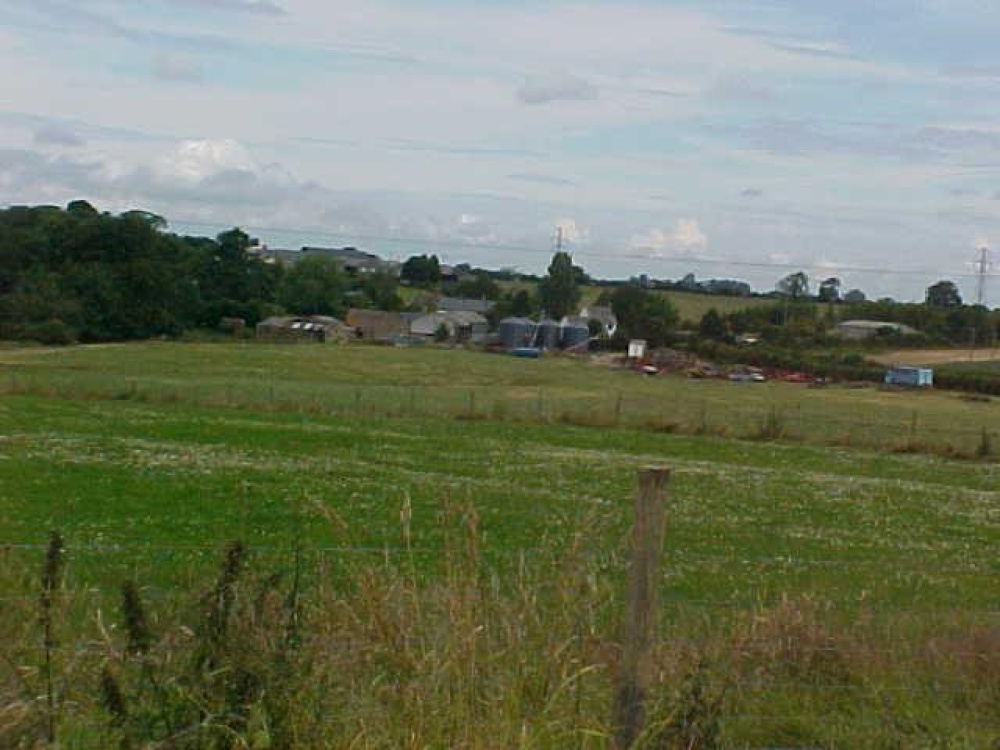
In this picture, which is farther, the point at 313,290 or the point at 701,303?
the point at 313,290

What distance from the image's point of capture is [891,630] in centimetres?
866

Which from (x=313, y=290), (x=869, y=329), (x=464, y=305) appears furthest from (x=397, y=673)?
(x=464, y=305)

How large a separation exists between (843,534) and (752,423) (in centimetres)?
2470

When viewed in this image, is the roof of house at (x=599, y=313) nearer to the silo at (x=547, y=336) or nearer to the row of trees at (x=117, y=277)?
the silo at (x=547, y=336)

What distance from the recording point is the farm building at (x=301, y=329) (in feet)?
331

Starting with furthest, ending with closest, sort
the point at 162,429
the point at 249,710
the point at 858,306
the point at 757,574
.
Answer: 1. the point at 858,306
2. the point at 162,429
3. the point at 757,574
4. the point at 249,710

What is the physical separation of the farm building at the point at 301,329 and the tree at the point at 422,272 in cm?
2753

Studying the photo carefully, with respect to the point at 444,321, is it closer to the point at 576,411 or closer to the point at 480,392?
the point at 480,392

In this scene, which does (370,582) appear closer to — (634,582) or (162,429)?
(634,582)

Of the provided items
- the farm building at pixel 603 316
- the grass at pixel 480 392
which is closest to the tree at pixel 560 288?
the farm building at pixel 603 316

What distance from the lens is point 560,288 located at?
370 ft

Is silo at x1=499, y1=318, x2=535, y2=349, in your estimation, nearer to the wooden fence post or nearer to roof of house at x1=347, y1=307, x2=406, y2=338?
roof of house at x1=347, y1=307, x2=406, y2=338

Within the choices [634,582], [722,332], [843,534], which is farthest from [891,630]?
[722,332]

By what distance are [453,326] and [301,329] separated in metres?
12.0
